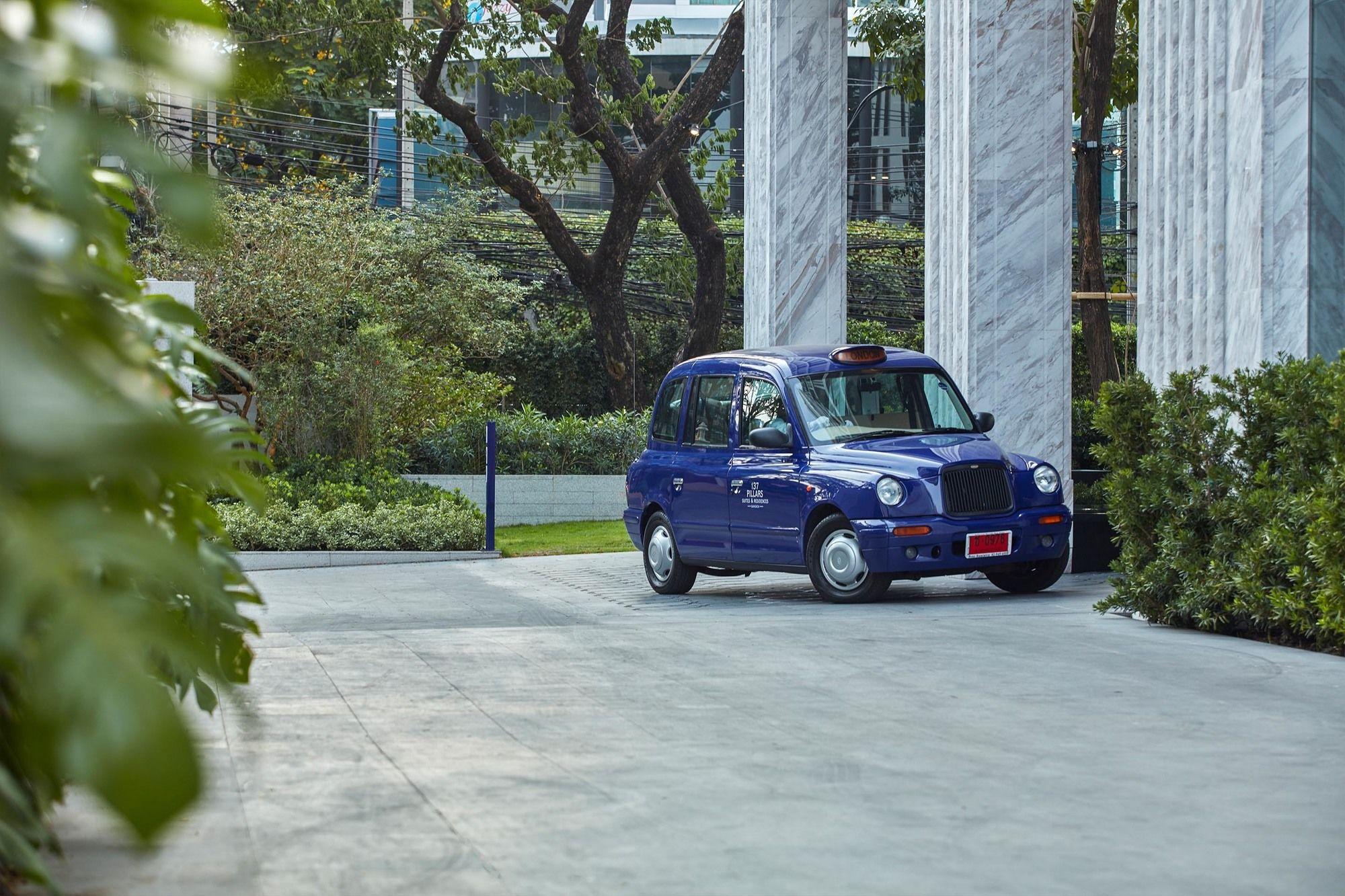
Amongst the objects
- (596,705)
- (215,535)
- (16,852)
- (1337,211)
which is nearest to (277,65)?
(16,852)

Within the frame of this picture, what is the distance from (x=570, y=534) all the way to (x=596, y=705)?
595 inches

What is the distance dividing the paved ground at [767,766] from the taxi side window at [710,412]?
127 inches

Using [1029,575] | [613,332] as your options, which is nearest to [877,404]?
[1029,575]

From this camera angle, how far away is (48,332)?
2.43ft

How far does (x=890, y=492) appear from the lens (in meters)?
12.0

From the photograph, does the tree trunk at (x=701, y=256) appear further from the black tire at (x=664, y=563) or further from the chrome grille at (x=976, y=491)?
the chrome grille at (x=976, y=491)

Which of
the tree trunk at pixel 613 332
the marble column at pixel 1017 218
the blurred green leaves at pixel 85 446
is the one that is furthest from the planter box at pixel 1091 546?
the tree trunk at pixel 613 332

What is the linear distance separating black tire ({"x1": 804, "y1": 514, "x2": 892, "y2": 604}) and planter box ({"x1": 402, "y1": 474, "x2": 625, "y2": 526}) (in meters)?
11.3

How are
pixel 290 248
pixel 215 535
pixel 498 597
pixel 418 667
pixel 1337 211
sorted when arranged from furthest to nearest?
1. pixel 290 248
2. pixel 498 597
3. pixel 1337 211
4. pixel 418 667
5. pixel 215 535

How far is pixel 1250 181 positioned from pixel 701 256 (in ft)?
64.0

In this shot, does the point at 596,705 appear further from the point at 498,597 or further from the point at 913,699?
the point at 498,597

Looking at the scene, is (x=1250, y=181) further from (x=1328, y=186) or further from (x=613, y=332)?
(x=613, y=332)

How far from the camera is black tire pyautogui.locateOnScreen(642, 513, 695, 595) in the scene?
13711mm

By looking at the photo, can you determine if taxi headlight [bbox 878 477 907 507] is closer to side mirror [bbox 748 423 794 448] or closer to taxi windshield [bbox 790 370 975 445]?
taxi windshield [bbox 790 370 975 445]
